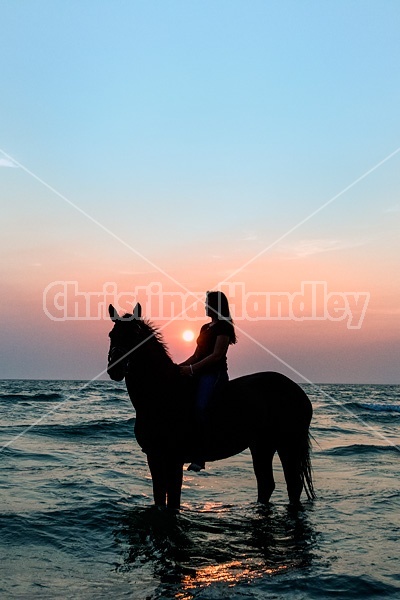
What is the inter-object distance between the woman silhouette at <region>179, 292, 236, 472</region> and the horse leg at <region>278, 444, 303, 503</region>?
1.41 metres

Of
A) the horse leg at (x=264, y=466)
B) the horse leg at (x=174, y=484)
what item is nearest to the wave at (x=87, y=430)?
the horse leg at (x=264, y=466)

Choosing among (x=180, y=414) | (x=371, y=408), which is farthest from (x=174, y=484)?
(x=371, y=408)

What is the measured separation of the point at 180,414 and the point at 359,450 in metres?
8.95

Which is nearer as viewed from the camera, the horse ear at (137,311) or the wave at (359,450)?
the horse ear at (137,311)

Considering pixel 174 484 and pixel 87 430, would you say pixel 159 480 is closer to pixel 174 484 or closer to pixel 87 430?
pixel 174 484

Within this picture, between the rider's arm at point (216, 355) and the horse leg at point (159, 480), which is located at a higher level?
the rider's arm at point (216, 355)

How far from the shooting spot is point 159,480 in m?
6.79

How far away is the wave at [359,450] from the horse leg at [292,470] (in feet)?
20.9

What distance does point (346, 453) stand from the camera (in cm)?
1391

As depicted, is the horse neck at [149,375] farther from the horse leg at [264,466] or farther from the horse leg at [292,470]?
the horse leg at [292,470]

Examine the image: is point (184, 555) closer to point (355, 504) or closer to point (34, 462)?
point (355, 504)

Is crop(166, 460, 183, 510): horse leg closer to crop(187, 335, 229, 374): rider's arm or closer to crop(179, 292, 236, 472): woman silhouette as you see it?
crop(179, 292, 236, 472): woman silhouette

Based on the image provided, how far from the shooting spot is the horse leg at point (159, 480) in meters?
6.75

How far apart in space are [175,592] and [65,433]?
1304cm
